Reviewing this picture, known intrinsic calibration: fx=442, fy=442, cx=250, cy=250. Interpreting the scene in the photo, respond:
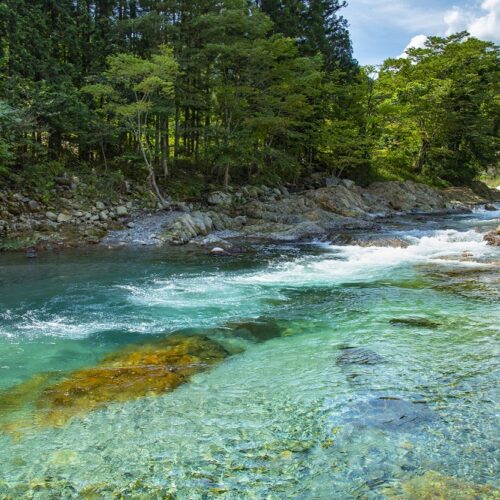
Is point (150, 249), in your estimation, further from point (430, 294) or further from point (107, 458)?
point (107, 458)

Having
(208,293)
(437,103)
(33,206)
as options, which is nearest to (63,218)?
(33,206)

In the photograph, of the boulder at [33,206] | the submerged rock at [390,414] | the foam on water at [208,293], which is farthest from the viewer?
the boulder at [33,206]

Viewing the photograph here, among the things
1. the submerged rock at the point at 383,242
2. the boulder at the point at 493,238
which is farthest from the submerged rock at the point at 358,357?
the boulder at the point at 493,238

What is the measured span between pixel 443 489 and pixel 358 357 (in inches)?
109

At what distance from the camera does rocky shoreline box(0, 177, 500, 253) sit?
16188 mm

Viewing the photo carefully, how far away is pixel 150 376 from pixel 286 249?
10.7 meters

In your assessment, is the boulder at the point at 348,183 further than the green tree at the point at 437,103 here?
No

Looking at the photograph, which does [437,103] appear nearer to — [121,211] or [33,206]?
[121,211]

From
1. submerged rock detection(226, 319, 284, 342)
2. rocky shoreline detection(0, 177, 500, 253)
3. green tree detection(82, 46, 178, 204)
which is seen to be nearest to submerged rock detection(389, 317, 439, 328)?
submerged rock detection(226, 319, 284, 342)

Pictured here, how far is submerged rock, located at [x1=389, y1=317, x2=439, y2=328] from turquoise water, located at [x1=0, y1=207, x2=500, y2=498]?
0.06 metres

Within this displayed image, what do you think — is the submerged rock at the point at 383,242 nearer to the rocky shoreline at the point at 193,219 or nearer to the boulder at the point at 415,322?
the rocky shoreline at the point at 193,219

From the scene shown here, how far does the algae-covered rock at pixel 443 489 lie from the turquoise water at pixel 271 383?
9 centimetres

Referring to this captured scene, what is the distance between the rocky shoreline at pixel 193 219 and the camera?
1619cm

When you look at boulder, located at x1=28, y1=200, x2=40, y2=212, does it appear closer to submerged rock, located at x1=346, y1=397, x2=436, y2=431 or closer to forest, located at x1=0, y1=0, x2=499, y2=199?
forest, located at x1=0, y1=0, x2=499, y2=199
